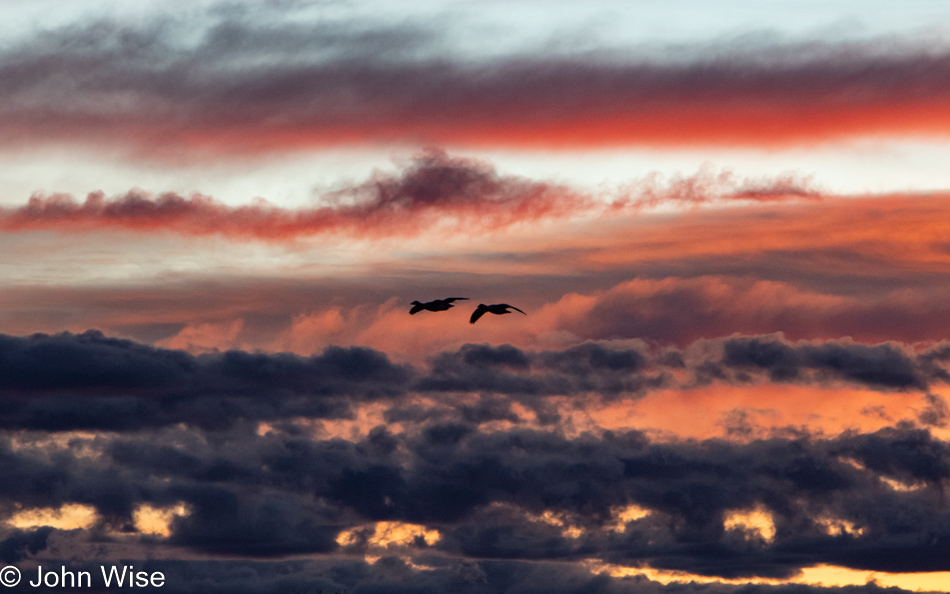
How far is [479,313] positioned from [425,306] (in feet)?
22.7

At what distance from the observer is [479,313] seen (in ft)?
299

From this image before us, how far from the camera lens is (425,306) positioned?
94.2 metres
